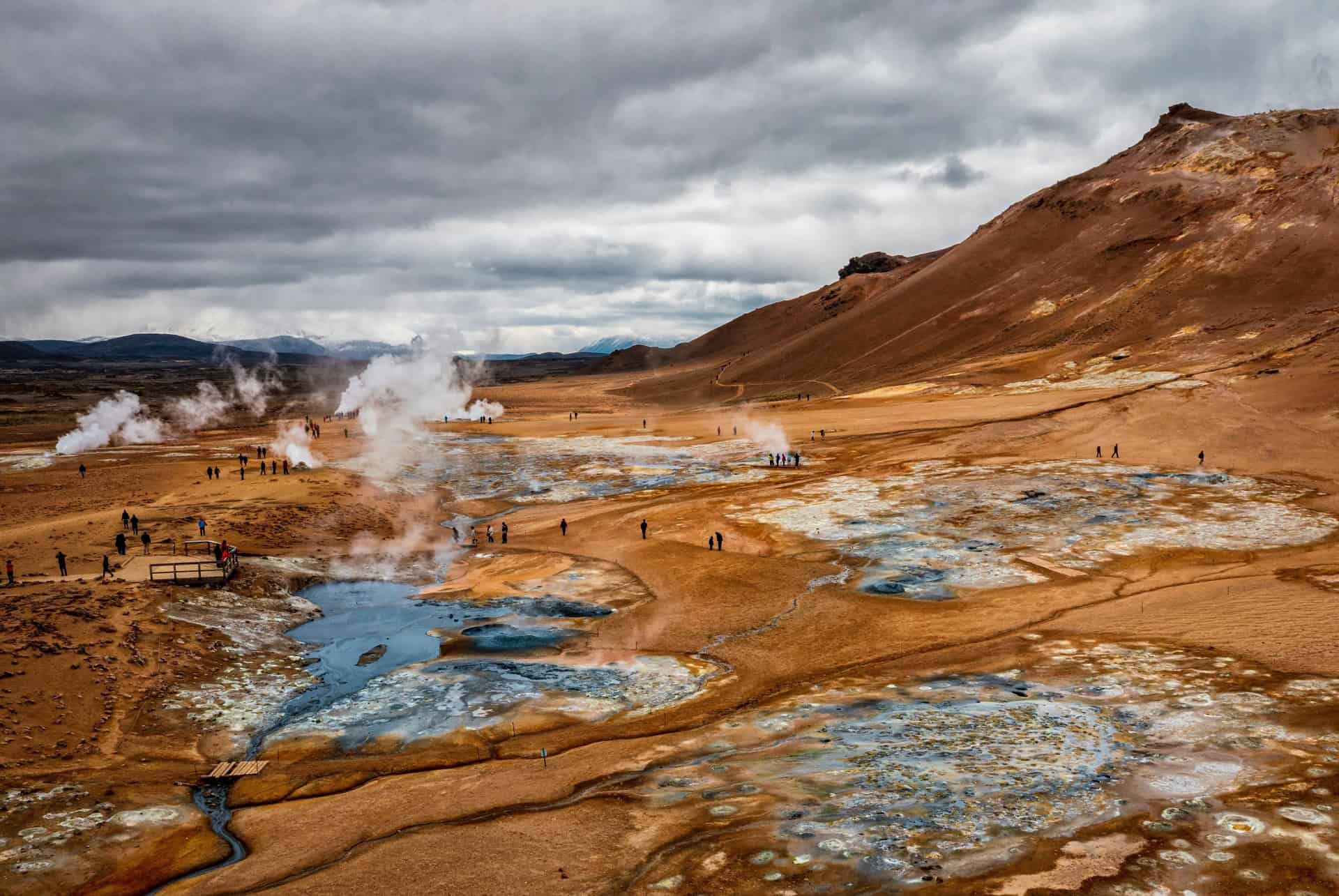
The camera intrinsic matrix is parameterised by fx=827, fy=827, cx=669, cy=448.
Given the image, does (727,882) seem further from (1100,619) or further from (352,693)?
(1100,619)

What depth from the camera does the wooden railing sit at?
141ft

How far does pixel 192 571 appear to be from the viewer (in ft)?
144

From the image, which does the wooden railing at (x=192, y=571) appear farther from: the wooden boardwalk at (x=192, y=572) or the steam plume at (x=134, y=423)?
the steam plume at (x=134, y=423)

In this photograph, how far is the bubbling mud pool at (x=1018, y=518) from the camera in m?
46.4

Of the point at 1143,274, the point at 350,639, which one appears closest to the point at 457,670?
the point at 350,639

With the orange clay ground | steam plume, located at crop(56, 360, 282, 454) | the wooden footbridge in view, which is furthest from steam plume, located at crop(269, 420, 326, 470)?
the wooden footbridge

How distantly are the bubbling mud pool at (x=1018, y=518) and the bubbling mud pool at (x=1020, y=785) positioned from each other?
15.7 metres

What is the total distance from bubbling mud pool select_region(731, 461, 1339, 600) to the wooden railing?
109ft

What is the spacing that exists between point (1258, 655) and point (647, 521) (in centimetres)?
3822

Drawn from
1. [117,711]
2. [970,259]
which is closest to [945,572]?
[117,711]

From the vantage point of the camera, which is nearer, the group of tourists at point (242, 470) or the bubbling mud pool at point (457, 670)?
the bubbling mud pool at point (457, 670)

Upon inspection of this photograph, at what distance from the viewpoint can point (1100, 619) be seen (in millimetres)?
36375

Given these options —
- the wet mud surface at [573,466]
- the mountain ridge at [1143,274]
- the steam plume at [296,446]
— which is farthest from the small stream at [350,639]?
the mountain ridge at [1143,274]

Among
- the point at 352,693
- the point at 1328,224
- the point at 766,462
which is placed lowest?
the point at 352,693
